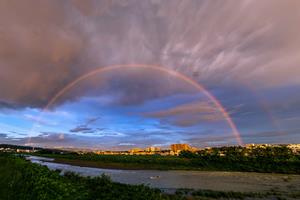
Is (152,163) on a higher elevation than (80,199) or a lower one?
higher

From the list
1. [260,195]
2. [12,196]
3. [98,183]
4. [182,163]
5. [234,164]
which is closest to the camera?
[12,196]

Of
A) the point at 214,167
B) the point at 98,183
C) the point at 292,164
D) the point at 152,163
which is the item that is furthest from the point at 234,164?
the point at 98,183

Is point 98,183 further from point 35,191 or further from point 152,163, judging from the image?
point 152,163

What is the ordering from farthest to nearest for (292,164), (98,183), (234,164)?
(234,164)
(292,164)
(98,183)

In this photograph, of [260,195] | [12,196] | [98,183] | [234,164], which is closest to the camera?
[12,196]

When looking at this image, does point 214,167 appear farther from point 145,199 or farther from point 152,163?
point 145,199

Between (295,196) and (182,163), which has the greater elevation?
(182,163)

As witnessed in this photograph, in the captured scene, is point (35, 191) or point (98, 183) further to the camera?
point (98, 183)

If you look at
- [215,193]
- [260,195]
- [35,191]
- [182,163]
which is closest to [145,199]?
[35,191]

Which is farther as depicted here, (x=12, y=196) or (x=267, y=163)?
(x=267, y=163)
